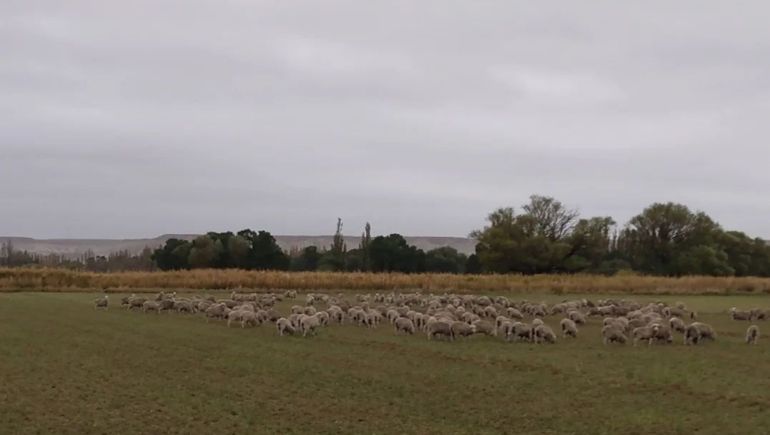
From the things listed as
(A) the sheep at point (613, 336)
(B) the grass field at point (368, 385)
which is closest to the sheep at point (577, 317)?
(B) the grass field at point (368, 385)

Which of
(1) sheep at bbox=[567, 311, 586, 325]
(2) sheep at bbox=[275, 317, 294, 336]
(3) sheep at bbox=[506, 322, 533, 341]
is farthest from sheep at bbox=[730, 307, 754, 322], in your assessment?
(2) sheep at bbox=[275, 317, 294, 336]

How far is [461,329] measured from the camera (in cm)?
2334

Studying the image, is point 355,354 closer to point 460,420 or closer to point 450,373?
point 450,373

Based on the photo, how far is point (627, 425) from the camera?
11953 millimetres

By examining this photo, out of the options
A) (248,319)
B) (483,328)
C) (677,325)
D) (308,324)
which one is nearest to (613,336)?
(483,328)

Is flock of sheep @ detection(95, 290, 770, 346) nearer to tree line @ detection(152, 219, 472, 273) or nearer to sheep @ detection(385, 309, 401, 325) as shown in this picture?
sheep @ detection(385, 309, 401, 325)

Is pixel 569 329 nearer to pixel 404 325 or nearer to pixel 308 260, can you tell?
pixel 404 325

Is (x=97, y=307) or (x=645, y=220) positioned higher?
(x=645, y=220)

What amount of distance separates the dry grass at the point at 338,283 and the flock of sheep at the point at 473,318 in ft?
55.1

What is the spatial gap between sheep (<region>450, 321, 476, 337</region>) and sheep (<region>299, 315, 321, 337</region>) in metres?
4.35

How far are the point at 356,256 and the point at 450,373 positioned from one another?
267 ft

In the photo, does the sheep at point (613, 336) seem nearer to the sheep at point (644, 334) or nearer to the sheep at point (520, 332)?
the sheep at point (644, 334)

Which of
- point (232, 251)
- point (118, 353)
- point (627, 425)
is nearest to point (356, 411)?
point (627, 425)

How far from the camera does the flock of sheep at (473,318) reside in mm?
22969
